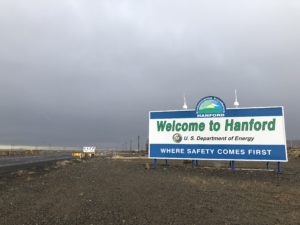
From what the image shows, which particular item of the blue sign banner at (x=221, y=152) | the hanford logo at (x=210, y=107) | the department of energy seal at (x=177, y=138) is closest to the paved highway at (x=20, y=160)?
the blue sign banner at (x=221, y=152)

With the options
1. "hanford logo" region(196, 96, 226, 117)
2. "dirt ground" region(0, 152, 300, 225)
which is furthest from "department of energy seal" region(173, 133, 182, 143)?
"dirt ground" region(0, 152, 300, 225)

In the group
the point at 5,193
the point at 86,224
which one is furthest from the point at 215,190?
the point at 5,193

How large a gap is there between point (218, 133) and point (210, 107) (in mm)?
1780

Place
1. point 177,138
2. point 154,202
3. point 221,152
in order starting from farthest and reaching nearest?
point 177,138, point 221,152, point 154,202

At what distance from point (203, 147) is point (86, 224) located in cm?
1511

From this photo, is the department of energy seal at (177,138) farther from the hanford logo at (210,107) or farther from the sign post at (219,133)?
the hanford logo at (210,107)

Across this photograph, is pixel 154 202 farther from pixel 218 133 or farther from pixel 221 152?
pixel 218 133

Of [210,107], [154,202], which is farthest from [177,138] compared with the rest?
[154,202]

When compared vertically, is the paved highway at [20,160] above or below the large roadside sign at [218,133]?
below

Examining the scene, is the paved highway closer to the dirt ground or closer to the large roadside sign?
the large roadside sign

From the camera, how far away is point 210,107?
24.4 metres

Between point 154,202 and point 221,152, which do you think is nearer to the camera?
point 154,202

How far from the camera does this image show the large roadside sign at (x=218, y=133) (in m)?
22.7

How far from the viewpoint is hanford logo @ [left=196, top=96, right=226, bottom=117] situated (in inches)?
946
